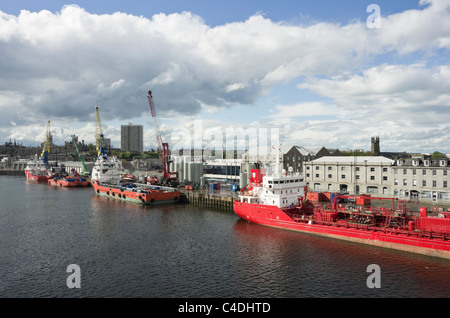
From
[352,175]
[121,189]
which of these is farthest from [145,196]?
[352,175]

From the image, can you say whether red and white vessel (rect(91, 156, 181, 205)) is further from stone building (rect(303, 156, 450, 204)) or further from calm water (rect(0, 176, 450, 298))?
stone building (rect(303, 156, 450, 204))

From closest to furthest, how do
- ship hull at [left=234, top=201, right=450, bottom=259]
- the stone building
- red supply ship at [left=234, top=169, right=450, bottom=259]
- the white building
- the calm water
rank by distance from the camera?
the calm water, ship hull at [left=234, top=201, right=450, bottom=259], red supply ship at [left=234, top=169, right=450, bottom=259], the stone building, the white building

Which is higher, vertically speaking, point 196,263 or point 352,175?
point 352,175

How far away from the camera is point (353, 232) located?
34.9 metres

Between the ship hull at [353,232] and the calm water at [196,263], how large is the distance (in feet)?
3.28

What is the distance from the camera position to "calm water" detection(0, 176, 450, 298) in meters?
23.6

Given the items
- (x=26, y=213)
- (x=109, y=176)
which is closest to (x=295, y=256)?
(x=26, y=213)

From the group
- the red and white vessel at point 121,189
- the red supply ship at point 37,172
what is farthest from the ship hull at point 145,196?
the red supply ship at point 37,172

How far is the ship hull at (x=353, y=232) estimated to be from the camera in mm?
30188

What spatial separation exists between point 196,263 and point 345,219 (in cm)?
A: 2093

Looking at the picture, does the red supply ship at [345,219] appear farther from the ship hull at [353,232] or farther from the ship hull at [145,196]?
the ship hull at [145,196]

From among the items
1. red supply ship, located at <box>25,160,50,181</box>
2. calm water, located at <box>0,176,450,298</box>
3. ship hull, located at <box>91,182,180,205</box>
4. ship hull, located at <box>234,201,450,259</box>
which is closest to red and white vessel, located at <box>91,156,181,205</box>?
ship hull, located at <box>91,182,180,205</box>

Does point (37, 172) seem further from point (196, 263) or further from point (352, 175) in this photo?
point (196, 263)
